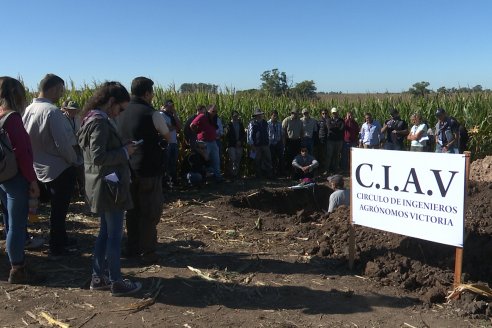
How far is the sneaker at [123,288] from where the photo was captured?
4.95 metres

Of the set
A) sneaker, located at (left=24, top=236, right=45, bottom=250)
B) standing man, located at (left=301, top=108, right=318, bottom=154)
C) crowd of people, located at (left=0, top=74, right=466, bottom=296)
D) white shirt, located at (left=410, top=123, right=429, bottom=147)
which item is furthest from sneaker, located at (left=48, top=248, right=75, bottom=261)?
white shirt, located at (left=410, top=123, right=429, bottom=147)

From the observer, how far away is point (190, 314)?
4.63 m

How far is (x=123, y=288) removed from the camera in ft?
16.3

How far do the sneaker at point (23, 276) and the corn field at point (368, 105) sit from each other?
834 cm

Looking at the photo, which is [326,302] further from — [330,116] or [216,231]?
[330,116]

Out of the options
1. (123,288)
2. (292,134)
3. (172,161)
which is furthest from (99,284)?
(292,134)

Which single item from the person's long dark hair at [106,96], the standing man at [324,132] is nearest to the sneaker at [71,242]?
the person's long dark hair at [106,96]

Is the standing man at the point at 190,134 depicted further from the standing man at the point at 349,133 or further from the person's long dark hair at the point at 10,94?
the person's long dark hair at the point at 10,94

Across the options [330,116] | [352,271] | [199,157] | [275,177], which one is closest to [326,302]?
[352,271]

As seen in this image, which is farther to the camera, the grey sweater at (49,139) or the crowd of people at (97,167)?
the grey sweater at (49,139)

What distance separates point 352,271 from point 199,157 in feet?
23.9

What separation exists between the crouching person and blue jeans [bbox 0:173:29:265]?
31.0 inches

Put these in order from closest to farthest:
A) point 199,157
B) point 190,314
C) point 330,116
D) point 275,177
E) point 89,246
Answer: point 190,314, point 89,246, point 199,157, point 275,177, point 330,116

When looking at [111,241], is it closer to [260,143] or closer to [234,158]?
[234,158]
